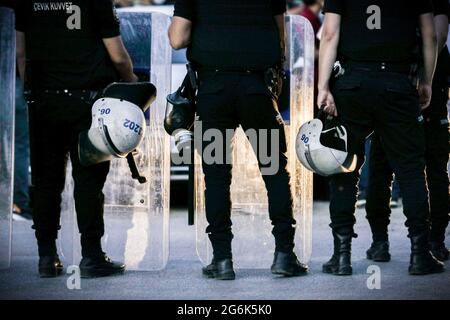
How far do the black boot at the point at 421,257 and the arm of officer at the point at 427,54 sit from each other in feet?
2.64

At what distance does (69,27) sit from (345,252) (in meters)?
2.11

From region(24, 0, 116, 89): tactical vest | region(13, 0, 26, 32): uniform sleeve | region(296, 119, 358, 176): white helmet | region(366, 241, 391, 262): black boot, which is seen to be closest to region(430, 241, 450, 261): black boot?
region(366, 241, 391, 262): black boot

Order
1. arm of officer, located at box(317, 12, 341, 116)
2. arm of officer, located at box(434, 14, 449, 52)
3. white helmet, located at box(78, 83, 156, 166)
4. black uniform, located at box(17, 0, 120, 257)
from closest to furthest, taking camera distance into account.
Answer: white helmet, located at box(78, 83, 156, 166), arm of officer, located at box(317, 12, 341, 116), black uniform, located at box(17, 0, 120, 257), arm of officer, located at box(434, 14, 449, 52)

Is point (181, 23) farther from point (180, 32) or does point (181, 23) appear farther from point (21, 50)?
point (21, 50)

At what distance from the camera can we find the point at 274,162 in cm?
623

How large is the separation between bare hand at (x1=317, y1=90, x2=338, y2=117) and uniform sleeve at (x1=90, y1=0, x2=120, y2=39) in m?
1.26

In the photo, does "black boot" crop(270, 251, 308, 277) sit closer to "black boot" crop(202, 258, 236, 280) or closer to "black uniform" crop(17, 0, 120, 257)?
"black boot" crop(202, 258, 236, 280)

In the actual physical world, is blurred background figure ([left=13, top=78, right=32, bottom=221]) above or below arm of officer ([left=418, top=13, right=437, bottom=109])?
below

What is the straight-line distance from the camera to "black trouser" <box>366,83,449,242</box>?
682cm

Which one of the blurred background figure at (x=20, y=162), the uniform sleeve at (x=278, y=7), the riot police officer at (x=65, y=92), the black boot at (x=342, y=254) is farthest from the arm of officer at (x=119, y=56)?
the blurred background figure at (x=20, y=162)

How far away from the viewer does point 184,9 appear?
611 centimetres

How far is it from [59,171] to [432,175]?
2396 mm
